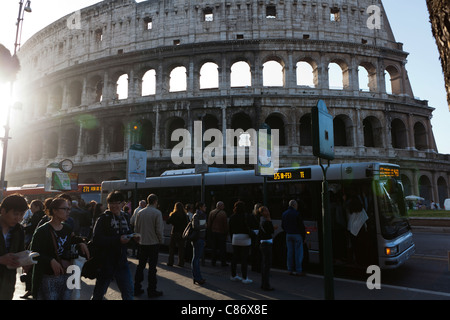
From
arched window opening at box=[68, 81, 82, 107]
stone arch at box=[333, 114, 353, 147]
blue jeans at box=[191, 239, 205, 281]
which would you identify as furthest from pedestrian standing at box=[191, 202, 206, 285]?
arched window opening at box=[68, 81, 82, 107]

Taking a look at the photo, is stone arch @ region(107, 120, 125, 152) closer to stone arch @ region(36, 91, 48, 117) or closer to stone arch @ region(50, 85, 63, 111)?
stone arch @ region(50, 85, 63, 111)

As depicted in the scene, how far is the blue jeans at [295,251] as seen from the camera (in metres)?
7.50

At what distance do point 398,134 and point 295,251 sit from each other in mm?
25324

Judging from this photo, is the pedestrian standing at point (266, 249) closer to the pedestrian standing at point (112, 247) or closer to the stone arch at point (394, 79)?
the pedestrian standing at point (112, 247)

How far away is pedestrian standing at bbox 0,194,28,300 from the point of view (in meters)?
2.74

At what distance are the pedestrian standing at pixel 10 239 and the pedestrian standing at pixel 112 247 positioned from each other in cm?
111

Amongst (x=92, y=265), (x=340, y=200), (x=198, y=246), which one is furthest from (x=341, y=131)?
(x=92, y=265)

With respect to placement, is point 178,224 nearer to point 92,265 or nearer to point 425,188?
point 92,265

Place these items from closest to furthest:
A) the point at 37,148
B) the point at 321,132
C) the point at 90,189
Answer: the point at 321,132, the point at 90,189, the point at 37,148

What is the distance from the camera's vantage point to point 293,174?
9.12 m
